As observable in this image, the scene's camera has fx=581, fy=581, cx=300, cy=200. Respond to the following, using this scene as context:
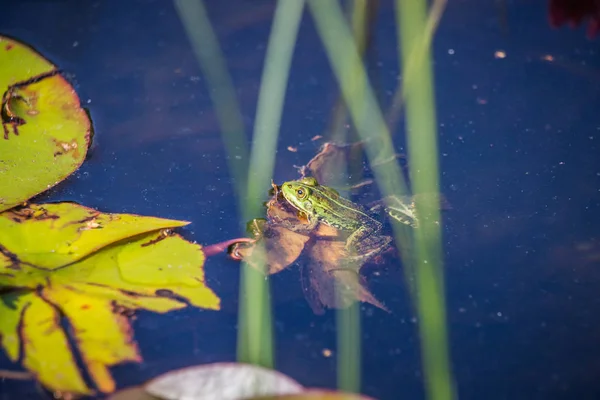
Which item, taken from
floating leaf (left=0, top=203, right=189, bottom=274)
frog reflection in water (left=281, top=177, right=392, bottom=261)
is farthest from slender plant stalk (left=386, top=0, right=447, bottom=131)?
floating leaf (left=0, top=203, right=189, bottom=274)

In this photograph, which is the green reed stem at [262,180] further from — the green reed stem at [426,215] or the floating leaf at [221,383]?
the green reed stem at [426,215]

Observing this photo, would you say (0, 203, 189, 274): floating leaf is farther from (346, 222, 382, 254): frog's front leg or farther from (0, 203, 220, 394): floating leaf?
(346, 222, 382, 254): frog's front leg

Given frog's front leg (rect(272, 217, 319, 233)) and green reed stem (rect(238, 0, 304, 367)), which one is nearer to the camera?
green reed stem (rect(238, 0, 304, 367))

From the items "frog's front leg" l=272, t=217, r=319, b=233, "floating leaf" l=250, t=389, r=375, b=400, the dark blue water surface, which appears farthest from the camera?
"frog's front leg" l=272, t=217, r=319, b=233

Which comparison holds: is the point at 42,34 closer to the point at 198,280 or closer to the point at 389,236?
the point at 198,280

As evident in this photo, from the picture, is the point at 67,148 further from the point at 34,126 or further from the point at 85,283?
the point at 85,283

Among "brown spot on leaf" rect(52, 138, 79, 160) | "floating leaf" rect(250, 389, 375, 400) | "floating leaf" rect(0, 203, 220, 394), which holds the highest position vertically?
"brown spot on leaf" rect(52, 138, 79, 160)

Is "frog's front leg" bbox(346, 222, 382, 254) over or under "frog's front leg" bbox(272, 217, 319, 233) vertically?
under
